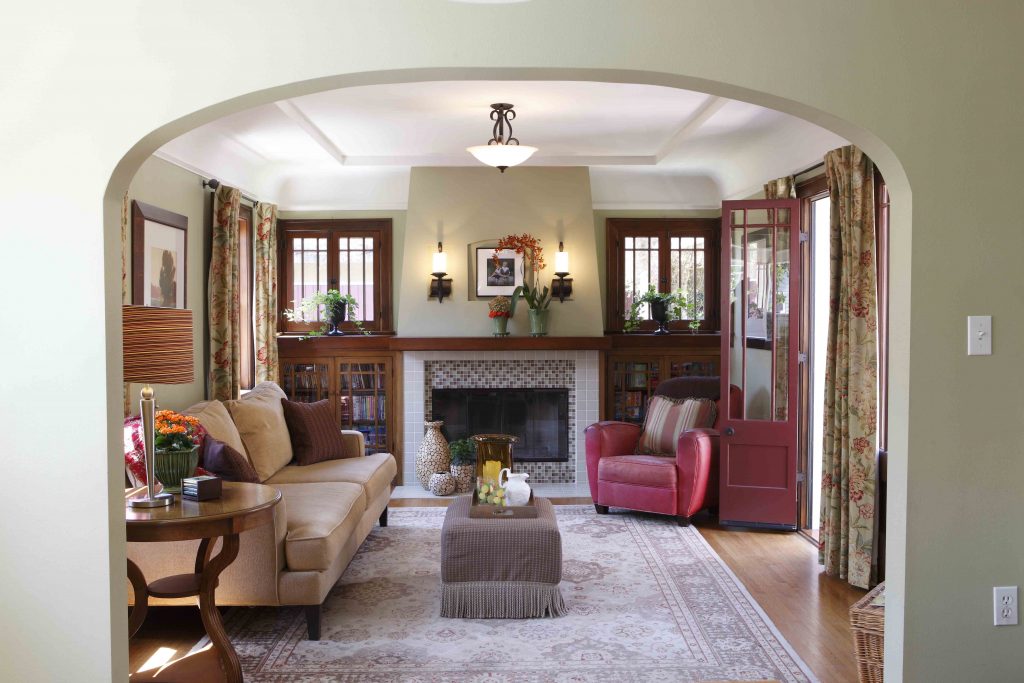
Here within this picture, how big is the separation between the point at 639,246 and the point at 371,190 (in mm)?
2355

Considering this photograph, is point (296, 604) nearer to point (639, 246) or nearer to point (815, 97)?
point (815, 97)

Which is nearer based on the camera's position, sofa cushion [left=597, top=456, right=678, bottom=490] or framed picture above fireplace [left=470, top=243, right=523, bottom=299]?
sofa cushion [left=597, top=456, right=678, bottom=490]

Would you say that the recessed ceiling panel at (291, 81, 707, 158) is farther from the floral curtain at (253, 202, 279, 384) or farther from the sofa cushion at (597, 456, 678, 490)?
the sofa cushion at (597, 456, 678, 490)

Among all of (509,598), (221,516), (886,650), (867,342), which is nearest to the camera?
(886,650)

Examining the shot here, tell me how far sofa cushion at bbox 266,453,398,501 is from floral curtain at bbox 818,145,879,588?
2.58 m

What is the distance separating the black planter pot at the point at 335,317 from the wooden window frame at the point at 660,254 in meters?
2.24

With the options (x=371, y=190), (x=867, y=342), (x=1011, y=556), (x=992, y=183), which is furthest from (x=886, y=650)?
(x=371, y=190)

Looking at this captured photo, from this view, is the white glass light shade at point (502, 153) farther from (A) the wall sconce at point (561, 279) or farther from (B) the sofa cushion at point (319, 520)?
(B) the sofa cushion at point (319, 520)

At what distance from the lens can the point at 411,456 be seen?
697cm

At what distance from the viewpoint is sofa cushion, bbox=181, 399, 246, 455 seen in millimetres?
4406

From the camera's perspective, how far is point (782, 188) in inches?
213

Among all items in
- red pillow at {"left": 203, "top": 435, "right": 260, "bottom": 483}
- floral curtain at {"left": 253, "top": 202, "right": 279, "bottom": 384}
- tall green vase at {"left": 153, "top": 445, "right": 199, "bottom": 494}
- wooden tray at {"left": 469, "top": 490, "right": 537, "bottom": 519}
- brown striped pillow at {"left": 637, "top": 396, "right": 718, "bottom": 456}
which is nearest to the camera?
tall green vase at {"left": 153, "top": 445, "right": 199, "bottom": 494}

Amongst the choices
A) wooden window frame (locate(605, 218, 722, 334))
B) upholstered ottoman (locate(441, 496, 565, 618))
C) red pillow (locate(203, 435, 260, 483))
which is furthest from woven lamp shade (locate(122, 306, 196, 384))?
wooden window frame (locate(605, 218, 722, 334))

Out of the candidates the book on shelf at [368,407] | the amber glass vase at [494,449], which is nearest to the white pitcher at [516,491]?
the amber glass vase at [494,449]
